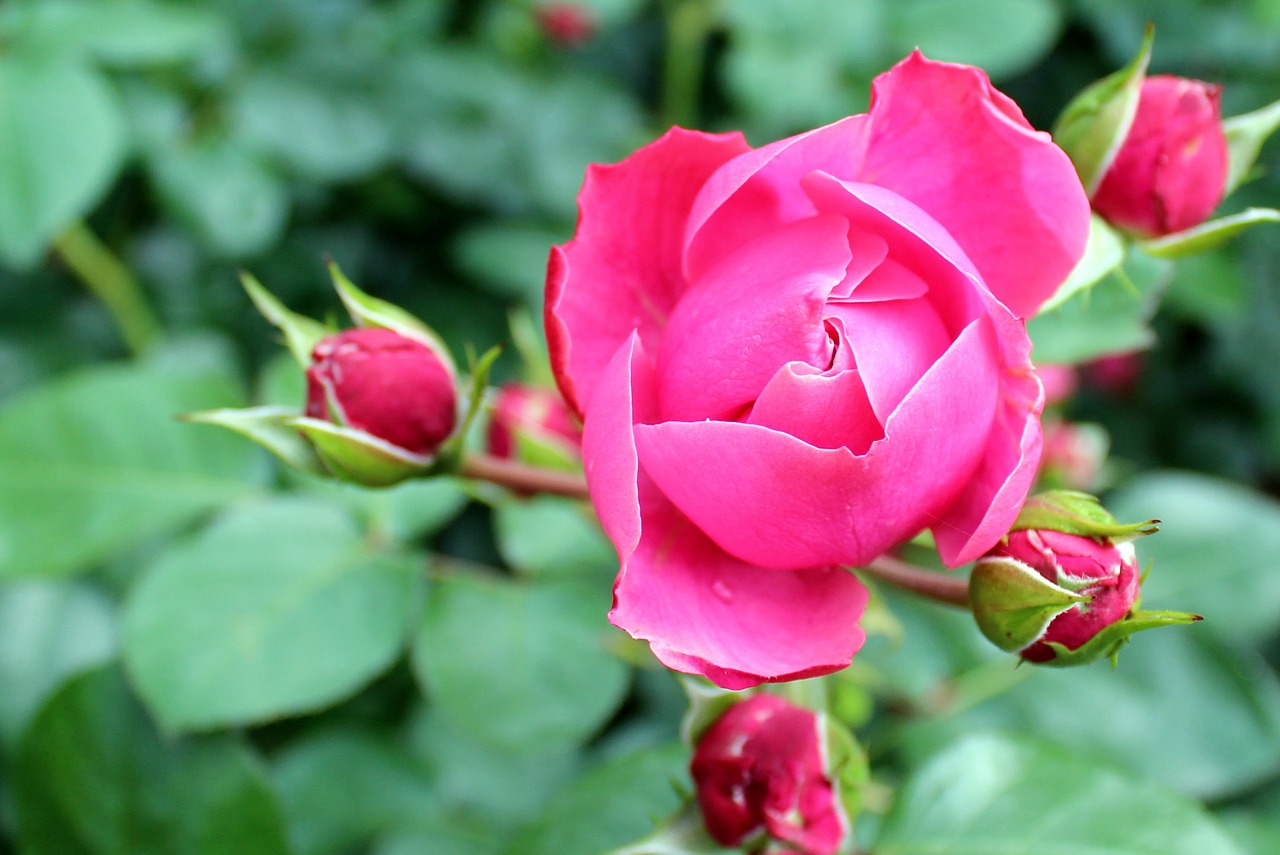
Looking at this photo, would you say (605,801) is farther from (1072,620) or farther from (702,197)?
(702,197)

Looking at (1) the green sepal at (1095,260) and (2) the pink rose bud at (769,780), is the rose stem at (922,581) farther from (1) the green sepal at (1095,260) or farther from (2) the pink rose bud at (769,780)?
(1) the green sepal at (1095,260)

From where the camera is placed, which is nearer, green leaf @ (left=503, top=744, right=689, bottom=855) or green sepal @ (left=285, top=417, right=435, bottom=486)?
green sepal @ (left=285, top=417, right=435, bottom=486)

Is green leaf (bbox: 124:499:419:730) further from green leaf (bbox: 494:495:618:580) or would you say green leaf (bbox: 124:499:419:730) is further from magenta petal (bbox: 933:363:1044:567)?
magenta petal (bbox: 933:363:1044:567)

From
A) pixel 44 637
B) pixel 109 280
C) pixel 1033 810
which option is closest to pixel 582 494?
pixel 1033 810

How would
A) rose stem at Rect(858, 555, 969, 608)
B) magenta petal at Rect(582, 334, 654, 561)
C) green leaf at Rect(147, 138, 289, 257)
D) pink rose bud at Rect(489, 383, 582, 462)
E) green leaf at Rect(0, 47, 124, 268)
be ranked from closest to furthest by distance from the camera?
magenta petal at Rect(582, 334, 654, 561) → rose stem at Rect(858, 555, 969, 608) → pink rose bud at Rect(489, 383, 582, 462) → green leaf at Rect(0, 47, 124, 268) → green leaf at Rect(147, 138, 289, 257)

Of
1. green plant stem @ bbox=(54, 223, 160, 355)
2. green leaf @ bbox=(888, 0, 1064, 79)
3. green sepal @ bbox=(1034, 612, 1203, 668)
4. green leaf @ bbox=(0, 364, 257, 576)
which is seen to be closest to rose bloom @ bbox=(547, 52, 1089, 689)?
green sepal @ bbox=(1034, 612, 1203, 668)

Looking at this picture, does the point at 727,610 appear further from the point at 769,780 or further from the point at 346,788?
the point at 346,788

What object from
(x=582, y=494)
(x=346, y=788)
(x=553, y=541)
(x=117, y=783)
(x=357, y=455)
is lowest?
(x=346, y=788)
